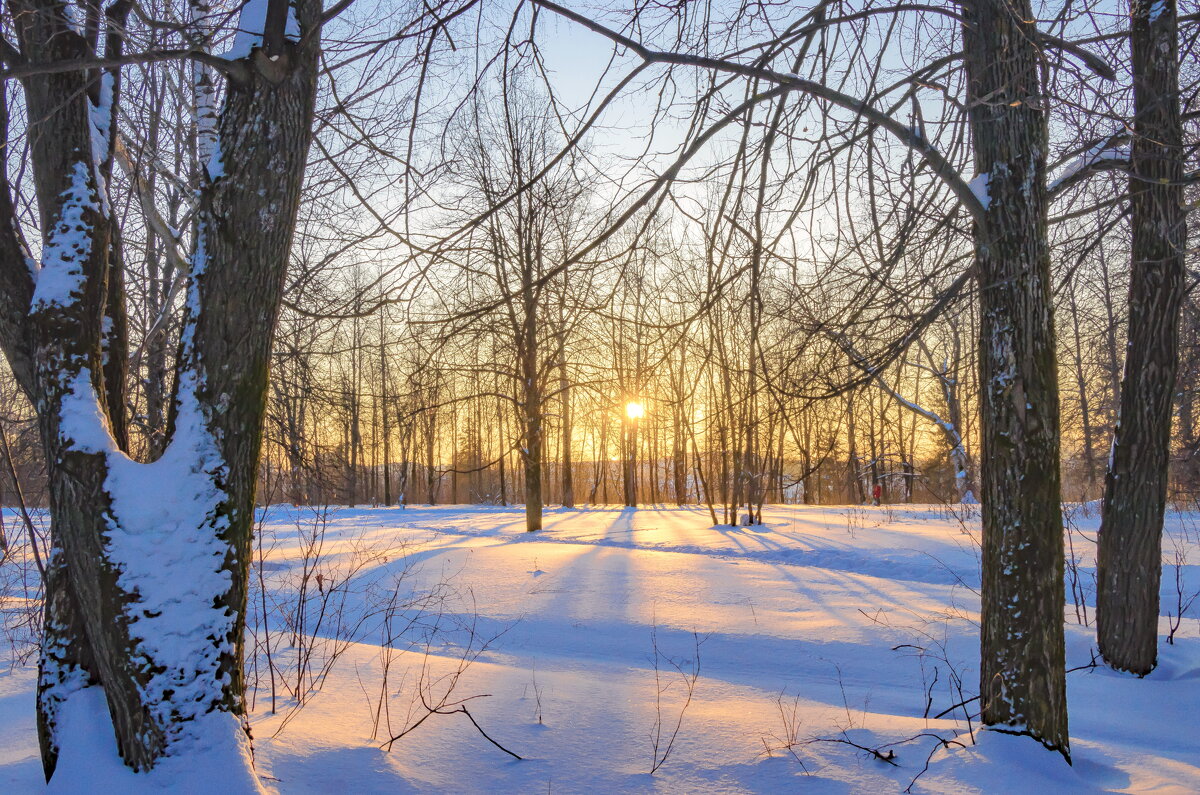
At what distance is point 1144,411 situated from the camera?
172 inches

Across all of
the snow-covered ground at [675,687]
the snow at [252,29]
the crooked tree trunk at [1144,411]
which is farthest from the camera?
the crooked tree trunk at [1144,411]

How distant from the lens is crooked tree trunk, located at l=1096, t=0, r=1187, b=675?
412 cm

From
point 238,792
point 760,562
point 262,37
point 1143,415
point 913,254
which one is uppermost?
point 262,37

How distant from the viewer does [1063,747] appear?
8.97ft

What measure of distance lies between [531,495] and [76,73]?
11921 mm

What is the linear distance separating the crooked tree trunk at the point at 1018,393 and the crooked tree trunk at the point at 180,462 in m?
2.76

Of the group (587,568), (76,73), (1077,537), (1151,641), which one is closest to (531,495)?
(587,568)

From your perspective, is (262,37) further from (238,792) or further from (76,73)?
(238,792)

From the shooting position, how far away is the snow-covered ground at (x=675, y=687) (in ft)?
8.55

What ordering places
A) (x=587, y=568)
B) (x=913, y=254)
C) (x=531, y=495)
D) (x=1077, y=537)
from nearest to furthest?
(x=913, y=254) → (x=587, y=568) → (x=1077, y=537) → (x=531, y=495)

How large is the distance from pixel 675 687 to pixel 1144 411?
142 inches

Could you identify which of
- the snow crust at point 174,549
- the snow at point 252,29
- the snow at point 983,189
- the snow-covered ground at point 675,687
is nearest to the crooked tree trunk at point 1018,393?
the snow at point 983,189

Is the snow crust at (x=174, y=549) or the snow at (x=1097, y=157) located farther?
the snow at (x=1097, y=157)

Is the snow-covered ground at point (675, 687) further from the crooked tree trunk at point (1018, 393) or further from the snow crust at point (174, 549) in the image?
the snow crust at point (174, 549)
